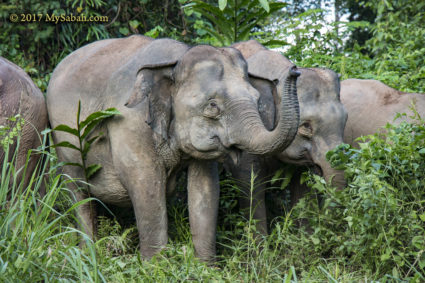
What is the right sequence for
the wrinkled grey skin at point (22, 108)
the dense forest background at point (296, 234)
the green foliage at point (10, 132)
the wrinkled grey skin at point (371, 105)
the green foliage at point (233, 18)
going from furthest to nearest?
the green foliage at point (233, 18), the wrinkled grey skin at point (371, 105), the wrinkled grey skin at point (22, 108), the green foliage at point (10, 132), the dense forest background at point (296, 234)

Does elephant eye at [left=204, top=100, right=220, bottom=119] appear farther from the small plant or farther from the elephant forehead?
the small plant

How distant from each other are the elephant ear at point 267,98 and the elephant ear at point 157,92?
67 centimetres

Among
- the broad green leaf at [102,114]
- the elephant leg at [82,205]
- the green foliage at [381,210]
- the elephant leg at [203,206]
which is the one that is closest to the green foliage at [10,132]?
the broad green leaf at [102,114]

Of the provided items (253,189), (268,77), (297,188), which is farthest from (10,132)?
(297,188)

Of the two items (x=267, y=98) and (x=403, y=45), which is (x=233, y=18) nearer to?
(x=403, y=45)

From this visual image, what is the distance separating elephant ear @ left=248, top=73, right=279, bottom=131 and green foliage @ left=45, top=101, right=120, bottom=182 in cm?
111

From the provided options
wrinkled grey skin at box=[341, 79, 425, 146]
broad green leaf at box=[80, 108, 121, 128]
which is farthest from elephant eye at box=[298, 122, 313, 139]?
broad green leaf at box=[80, 108, 121, 128]

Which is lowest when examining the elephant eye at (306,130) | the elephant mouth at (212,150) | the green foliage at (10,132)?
the elephant eye at (306,130)

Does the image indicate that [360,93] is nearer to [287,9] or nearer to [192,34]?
[192,34]

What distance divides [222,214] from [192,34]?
3.95 meters

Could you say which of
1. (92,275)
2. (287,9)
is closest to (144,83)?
(92,275)

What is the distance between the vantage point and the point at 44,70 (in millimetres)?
9156

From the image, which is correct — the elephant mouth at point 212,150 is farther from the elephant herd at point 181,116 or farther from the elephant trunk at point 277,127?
the elephant trunk at point 277,127

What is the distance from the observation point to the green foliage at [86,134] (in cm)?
524
